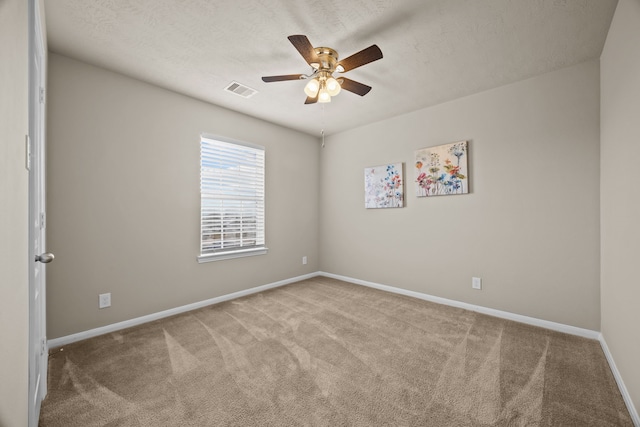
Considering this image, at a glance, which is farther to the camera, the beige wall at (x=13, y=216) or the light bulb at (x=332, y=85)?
the light bulb at (x=332, y=85)

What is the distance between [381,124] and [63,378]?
169 inches

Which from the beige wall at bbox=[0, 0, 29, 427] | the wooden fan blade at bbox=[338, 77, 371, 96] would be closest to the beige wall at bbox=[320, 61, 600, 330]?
the wooden fan blade at bbox=[338, 77, 371, 96]

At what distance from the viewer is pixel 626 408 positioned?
64.1 inches

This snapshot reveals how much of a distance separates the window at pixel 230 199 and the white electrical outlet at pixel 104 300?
0.93 m

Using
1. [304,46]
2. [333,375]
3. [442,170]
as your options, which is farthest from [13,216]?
[442,170]

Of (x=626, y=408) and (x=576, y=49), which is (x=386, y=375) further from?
(x=576, y=49)

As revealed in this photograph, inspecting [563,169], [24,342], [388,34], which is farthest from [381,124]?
[24,342]

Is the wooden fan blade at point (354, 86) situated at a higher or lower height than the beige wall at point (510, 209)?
higher

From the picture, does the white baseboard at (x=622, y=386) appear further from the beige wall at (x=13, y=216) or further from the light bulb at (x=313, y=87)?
the light bulb at (x=313, y=87)

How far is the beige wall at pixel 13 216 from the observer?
0.79 m

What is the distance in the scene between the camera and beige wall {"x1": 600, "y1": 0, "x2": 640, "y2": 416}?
1.61 metres

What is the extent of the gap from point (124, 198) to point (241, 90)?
1700 millimetres

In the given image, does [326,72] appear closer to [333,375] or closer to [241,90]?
[241,90]

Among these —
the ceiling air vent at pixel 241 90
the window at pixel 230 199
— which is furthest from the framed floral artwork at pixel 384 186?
the ceiling air vent at pixel 241 90
